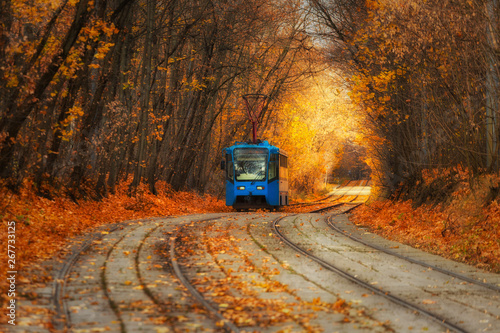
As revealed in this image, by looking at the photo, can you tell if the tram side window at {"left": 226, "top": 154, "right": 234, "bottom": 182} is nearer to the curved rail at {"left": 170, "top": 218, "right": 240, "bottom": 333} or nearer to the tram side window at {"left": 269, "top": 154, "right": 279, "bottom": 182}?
the tram side window at {"left": 269, "top": 154, "right": 279, "bottom": 182}

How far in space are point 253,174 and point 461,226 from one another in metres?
14.5

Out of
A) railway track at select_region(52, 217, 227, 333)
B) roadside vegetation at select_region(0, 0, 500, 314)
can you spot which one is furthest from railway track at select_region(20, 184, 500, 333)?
roadside vegetation at select_region(0, 0, 500, 314)

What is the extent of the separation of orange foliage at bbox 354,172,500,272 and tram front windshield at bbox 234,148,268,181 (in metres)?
9.50

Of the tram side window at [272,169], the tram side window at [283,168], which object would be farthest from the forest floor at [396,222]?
the tram side window at [283,168]

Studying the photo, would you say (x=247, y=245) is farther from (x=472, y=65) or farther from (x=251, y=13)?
(x=251, y=13)

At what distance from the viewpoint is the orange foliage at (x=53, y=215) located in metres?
11.2

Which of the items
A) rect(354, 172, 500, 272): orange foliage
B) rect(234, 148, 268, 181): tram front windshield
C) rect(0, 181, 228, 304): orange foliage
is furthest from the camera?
rect(234, 148, 268, 181): tram front windshield

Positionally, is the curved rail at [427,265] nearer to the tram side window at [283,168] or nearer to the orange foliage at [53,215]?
the orange foliage at [53,215]

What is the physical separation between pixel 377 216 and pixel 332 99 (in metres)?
33.6

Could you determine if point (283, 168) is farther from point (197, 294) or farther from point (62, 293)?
point (62, 293)

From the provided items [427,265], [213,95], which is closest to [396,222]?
[427,265]

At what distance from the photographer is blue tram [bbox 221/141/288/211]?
1088 inches

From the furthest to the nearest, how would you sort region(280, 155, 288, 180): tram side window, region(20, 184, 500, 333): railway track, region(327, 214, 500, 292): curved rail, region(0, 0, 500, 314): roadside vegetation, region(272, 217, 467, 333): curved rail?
region(280, 155, 288, 180): tram side window < region(0, 0, 500, 314): roadside vegetation < region(327, 214, 500, 292): curved rail < region(272, 217, 467, 333): curved rail < region(20, 184, 500, 333): railway track

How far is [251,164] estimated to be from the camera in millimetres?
27672
